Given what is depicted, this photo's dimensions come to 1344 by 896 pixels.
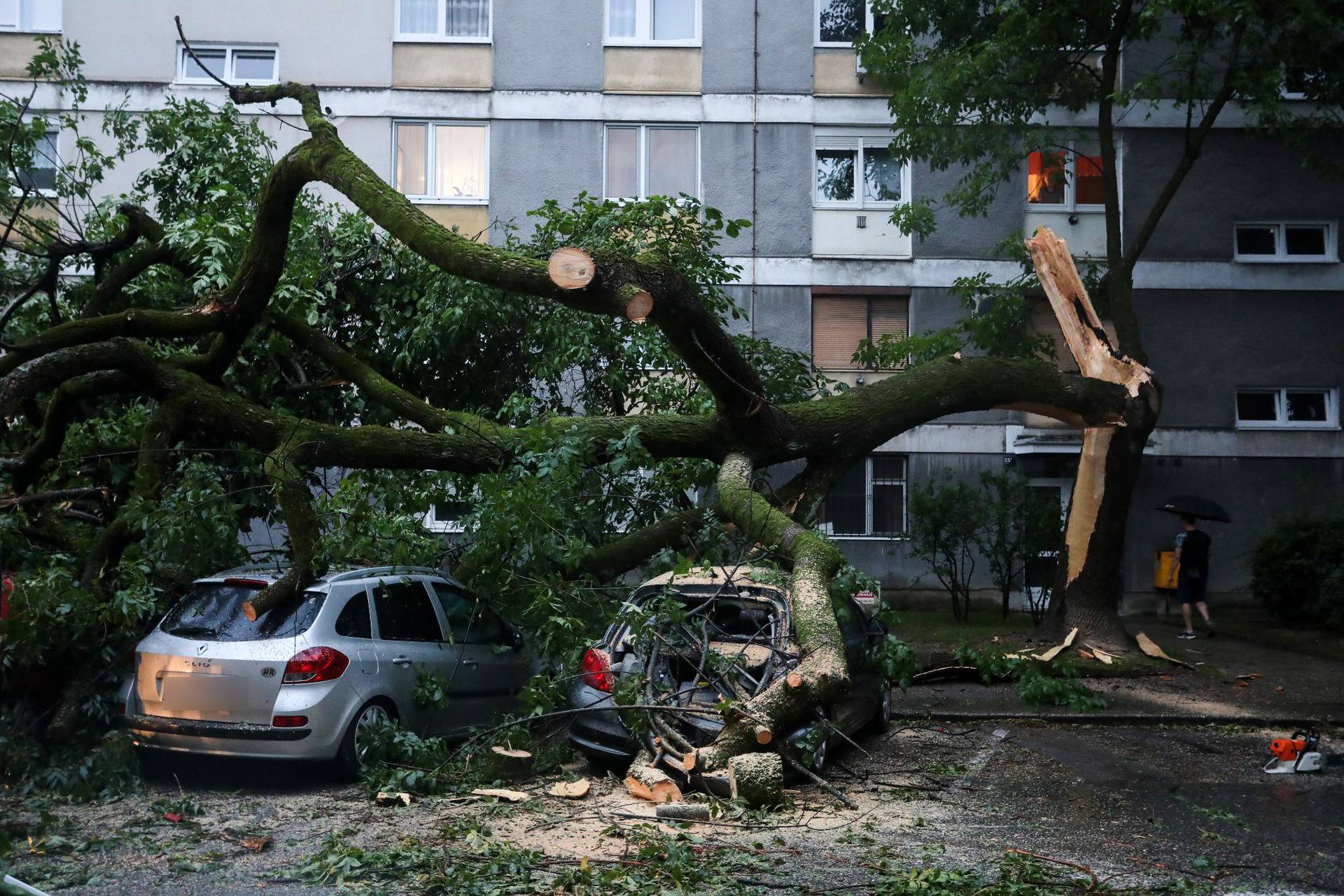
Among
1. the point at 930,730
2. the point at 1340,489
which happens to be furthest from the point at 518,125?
the point at 1340,489

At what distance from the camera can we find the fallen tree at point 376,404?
820 centimetres

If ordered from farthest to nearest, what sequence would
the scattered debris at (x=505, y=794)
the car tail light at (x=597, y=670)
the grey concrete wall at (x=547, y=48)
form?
the grey concrete wall at (x=547, y=48) → the car tail light at (x=597, y=670) → the scattered debris at (x=505, y=794)

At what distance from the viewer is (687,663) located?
25.4ft

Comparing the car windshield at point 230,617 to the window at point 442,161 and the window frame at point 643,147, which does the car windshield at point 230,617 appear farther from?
the window frame at point 643,147

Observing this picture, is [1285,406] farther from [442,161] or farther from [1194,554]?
[442,161]

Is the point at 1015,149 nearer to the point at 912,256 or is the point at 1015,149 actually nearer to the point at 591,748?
the point at 912,256

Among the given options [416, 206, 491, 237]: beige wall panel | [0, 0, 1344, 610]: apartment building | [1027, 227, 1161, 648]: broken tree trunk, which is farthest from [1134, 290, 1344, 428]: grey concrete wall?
[416, 206, 491, 237]: beige wall panel

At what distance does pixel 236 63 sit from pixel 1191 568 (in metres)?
17.3

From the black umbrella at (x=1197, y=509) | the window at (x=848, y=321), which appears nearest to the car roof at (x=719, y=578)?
the black umbrella at (x=1197, y=509)

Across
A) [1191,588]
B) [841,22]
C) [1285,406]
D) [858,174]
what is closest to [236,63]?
[841,22]

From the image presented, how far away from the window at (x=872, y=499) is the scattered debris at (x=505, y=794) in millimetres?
13595

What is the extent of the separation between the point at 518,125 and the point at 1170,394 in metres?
11.9

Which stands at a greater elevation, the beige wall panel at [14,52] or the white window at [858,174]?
the beige wall panel at [14,52]

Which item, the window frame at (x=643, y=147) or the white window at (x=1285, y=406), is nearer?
the white window at (x=1285, y=406)
